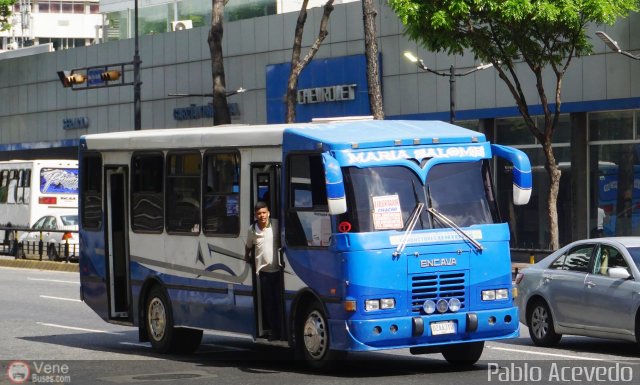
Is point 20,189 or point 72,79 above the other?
point 72,79

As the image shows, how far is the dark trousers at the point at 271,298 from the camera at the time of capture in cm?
1552

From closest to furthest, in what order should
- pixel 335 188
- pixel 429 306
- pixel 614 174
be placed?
pixel 335 188 < pixel 429 306 < pixel 614 174

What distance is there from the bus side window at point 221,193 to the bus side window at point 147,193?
1118 mm

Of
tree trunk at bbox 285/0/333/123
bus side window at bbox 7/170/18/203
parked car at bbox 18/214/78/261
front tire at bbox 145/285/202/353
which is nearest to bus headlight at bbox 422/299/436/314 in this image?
front tire at bbox 145/285/202/353

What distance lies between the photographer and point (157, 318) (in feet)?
58.8

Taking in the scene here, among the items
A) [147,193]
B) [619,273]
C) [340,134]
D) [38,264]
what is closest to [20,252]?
[38,264]

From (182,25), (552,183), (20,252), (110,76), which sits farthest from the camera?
(182,25)

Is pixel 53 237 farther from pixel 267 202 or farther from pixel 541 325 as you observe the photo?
pixel 267 202

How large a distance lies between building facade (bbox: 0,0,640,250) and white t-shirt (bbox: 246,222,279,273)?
78.2 ft

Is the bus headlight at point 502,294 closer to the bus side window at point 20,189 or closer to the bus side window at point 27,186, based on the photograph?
the bus side window at point 27,186

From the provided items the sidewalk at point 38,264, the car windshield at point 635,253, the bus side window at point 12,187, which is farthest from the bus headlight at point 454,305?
the bus side window at point 12,187

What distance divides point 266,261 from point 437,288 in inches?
79.9

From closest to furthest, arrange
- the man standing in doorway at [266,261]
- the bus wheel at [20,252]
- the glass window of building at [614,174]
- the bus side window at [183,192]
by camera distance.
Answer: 1. the man standing in doorway at [266,261]
2. the bus side window at [183,192]
3. the glass window of building at [614,174]
4. the bus wheel at [20,252]

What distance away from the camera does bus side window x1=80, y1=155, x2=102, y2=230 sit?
751 inches
